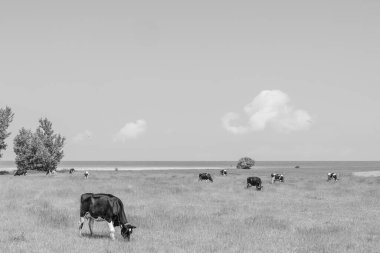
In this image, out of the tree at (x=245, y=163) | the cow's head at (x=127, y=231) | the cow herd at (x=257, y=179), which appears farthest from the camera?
the tree at (x=245, y=163)

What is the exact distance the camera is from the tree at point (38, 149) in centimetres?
8562

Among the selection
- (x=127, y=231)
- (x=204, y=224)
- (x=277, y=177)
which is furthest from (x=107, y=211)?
(x=277, y=177)

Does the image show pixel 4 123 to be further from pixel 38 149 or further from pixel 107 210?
pixel 107 210

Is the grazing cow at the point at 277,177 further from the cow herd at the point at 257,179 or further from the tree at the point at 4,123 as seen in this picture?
the tree at the point at 4,123

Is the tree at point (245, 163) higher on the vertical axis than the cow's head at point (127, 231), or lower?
higher

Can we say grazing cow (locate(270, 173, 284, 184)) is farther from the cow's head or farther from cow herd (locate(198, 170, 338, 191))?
the cow's head

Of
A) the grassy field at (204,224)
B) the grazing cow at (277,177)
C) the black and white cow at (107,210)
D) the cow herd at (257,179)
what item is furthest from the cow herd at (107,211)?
the grazing cow at (277,177)

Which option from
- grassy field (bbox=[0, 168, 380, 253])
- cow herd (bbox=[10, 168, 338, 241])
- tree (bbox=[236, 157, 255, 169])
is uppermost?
tree (bbox=[236, 157, 255, 169])

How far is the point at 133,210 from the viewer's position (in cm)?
2650

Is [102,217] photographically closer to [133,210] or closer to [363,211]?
[133,210]

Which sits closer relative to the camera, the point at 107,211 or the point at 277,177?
the point at 107,211

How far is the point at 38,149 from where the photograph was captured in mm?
86312

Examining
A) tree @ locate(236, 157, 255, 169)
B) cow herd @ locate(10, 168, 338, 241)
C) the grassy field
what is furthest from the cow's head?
tree @ locate(236, 157, 255, 169)

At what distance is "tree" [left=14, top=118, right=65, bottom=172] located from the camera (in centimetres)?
8562
